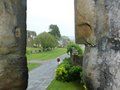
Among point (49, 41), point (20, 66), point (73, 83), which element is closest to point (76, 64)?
point (73, 83)

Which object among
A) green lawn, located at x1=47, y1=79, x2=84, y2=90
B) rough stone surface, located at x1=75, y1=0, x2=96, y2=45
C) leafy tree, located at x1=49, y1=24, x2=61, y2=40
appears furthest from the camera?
leafy tree, located at x1=49, y1=24, x2=61, y2=40

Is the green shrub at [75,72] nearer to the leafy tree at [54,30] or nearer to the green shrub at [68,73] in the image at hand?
the green shrub at [68,73]

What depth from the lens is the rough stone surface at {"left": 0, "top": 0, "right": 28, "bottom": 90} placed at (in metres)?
6.75

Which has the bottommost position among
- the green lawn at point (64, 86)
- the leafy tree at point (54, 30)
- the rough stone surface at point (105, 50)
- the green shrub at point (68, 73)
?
the green lawn at point (64, 86)

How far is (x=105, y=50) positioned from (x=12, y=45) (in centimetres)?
197

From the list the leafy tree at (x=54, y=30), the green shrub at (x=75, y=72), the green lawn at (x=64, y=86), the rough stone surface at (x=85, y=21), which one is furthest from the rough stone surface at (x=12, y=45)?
the leafy tree at (x=54, y=30)

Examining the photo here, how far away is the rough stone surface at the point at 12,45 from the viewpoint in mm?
6746

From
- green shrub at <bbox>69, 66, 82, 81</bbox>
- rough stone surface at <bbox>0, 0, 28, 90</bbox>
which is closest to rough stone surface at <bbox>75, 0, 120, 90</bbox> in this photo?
A: rough stone surface at <bbox>0, 0, 28, 90</bbox>

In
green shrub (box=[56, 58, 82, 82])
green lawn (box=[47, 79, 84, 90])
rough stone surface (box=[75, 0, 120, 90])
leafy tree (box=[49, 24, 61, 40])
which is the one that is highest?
leafy tree (box=[49, 24, 61, 40])

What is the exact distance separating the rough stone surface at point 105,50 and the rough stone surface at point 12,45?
132 cm

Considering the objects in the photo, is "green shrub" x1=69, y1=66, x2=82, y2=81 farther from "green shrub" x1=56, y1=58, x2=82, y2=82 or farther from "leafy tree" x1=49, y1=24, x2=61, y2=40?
"leafy tree" x1=49, y1=24, x2=61, y2=40

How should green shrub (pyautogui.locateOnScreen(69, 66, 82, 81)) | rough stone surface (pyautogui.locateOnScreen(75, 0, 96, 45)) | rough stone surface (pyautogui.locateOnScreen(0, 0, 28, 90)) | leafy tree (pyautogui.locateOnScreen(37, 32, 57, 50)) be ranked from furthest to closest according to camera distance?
leafy tree (pyautogui.locateOnScreen(37, 32, 57, 50))
green shrub (pyautogui.locateOnScreen(69, 66, 82, 81))
rough stone surface (pyautogui.locateOnScreen(0, 0, 28, 90))
rough stone surface (pyautogui.locateOnScreen(75, 0, 96, 45))

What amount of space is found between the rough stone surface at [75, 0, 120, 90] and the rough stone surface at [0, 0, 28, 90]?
132 centimetres

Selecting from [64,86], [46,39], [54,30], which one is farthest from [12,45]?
[54,30]
